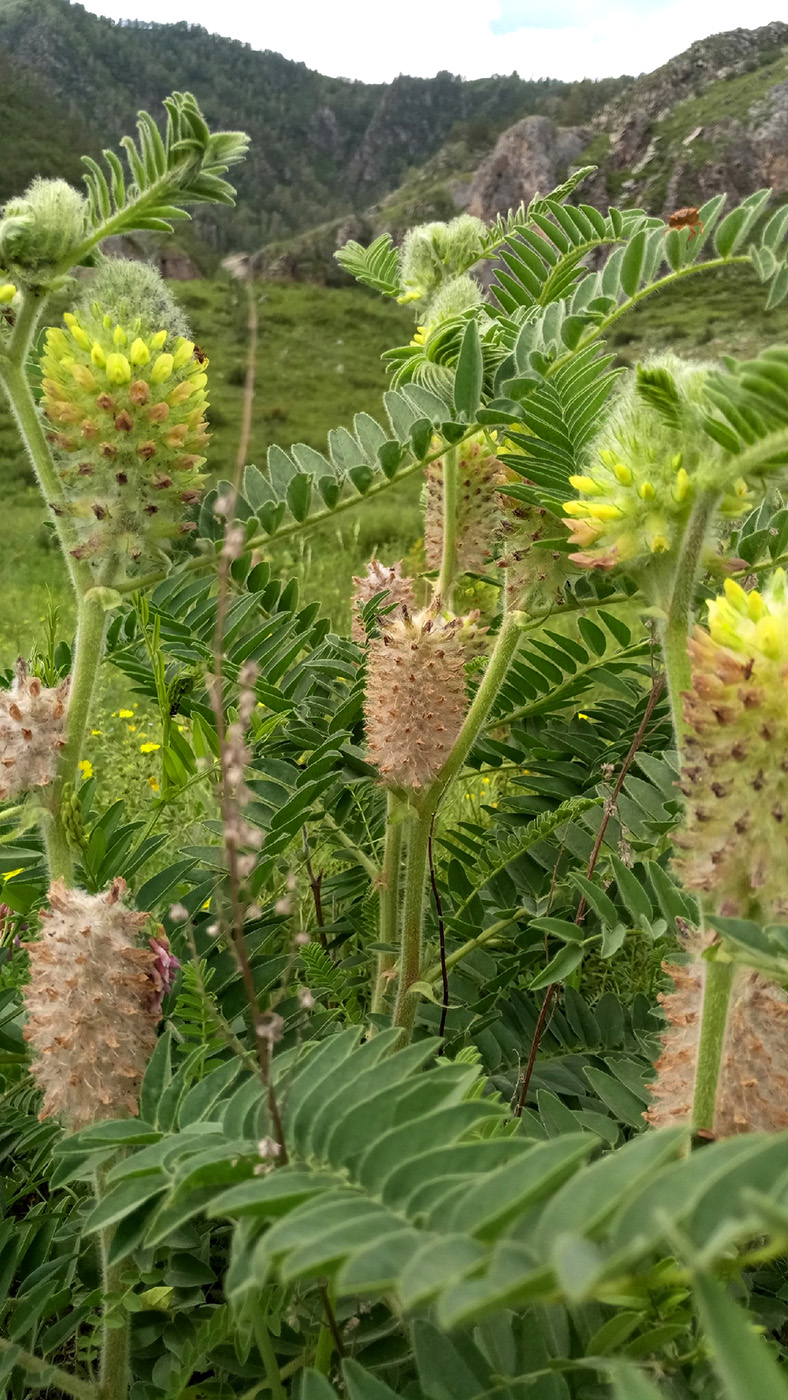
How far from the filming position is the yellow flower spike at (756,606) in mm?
662

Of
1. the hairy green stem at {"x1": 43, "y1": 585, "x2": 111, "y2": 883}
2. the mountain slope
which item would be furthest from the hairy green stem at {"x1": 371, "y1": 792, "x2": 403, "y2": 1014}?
the mountain slope

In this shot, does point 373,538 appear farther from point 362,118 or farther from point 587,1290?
point 362,118

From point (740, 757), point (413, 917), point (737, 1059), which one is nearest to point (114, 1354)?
point (413, 917)

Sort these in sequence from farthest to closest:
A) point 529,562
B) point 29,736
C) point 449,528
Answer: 1. point 449,528
2. point 529,562
3. point 29,736

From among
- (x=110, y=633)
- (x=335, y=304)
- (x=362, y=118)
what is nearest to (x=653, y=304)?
(x=335, y=304)

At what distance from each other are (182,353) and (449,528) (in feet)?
1.52

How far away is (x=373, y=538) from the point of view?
9203 millimetres

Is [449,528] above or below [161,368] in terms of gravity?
below

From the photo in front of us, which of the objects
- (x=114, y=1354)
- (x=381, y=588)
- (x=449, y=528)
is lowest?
(x=114, y=1354)

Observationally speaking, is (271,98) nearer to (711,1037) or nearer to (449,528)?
(449,528)

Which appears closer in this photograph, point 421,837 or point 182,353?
point 182,353

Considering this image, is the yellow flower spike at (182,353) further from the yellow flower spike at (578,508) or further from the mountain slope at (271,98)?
the mountain slope at (271,98)

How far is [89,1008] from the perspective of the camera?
0.89 m

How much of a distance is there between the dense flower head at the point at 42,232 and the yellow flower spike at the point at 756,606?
0.81 meters
